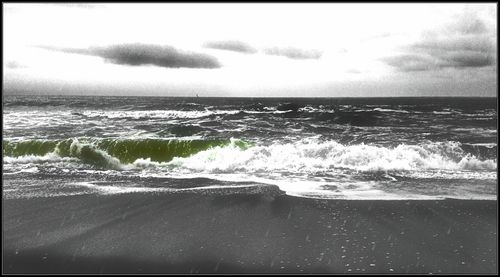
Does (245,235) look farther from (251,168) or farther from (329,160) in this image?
(329,160)

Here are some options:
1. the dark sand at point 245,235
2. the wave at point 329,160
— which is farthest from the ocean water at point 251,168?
the dark sand at point 245,235

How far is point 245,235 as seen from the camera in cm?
479

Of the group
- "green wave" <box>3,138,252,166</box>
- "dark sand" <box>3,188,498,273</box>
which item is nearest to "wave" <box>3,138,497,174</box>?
"green wave" <box>3,138,252,166</box>

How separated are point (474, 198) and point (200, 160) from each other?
24.9ft

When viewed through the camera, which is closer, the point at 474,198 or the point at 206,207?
the point at 206,207

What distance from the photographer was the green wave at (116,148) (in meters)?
13.4

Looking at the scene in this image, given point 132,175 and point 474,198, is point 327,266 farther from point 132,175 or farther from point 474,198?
point 132,175

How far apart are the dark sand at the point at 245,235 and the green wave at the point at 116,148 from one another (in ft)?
23.3

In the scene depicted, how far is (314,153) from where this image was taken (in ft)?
39.7

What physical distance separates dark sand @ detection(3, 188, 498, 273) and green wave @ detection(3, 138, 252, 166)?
710 centimetres

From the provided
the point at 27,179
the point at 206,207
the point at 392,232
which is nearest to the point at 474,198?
the point at 392,232

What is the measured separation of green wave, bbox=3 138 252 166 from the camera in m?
13.4

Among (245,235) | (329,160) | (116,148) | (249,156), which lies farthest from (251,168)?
(116,148)

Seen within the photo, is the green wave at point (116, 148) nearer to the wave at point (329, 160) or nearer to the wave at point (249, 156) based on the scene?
the wave at point (249, 156)
